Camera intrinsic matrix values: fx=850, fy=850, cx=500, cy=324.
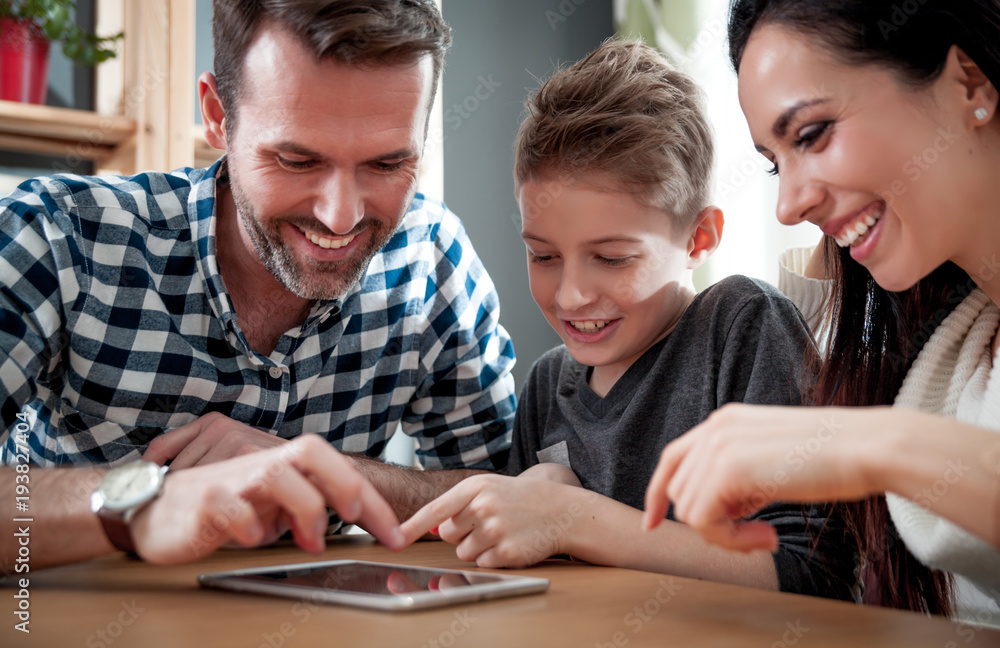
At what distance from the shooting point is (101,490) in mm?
852

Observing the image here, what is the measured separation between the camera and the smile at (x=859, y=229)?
3.11 feet

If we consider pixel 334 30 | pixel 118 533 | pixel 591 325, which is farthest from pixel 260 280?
pixel 118 533

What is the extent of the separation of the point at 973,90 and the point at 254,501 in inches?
33.8

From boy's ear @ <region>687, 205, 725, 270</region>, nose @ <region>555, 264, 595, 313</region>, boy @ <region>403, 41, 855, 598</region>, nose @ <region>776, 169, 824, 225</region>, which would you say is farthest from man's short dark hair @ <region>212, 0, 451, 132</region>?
nose @ <region>776, 169, 824, 225</region>

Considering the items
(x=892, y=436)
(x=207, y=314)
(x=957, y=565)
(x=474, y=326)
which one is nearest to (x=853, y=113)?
(x=892, y=436)

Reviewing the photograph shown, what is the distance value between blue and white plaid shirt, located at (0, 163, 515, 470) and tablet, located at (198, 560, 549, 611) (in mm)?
533

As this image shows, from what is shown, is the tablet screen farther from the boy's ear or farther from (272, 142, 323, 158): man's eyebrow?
the boy's ear

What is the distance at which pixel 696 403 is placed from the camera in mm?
1247

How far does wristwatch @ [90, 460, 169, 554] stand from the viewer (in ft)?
2.69

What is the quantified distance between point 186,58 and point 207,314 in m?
1.15

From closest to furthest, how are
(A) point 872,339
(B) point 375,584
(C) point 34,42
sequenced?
(B) point 375,584, (A) point 872,339, (C) point 34,42

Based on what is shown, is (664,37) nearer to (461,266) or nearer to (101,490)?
(461,266)

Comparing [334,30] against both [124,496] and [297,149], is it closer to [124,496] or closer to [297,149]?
[297,149]

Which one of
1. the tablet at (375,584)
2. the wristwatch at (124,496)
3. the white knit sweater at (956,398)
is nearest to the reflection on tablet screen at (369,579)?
the tablet at (375,584)
